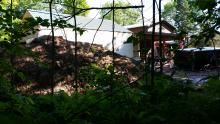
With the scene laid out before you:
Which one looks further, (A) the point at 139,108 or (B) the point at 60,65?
(B) the point at 60,65

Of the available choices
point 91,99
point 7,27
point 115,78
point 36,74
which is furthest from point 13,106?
point 36,74

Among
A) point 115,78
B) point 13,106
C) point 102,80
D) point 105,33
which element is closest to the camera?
point 13,106

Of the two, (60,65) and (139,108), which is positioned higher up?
(139,108)

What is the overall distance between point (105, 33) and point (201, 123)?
28609mm

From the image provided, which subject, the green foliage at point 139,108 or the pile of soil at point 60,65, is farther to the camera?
the pile of soil at point 60,65

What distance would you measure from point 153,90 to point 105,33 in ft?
91.5

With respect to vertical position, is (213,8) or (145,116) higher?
(213,8)

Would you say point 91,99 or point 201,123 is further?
point 91,99

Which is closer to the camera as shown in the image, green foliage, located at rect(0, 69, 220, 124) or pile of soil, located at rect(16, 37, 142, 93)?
green foliage, located at rect(0, 69, 220, 124)

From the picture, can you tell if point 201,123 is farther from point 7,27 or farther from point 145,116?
point 7,27

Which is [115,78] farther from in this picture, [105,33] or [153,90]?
[105,33]

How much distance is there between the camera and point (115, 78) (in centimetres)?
495

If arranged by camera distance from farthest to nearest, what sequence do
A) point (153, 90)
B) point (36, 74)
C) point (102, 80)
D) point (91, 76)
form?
point (36, 74) < point (91, 76) < point (102, 80) < point (153, 90)

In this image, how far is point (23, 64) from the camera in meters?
15.5
